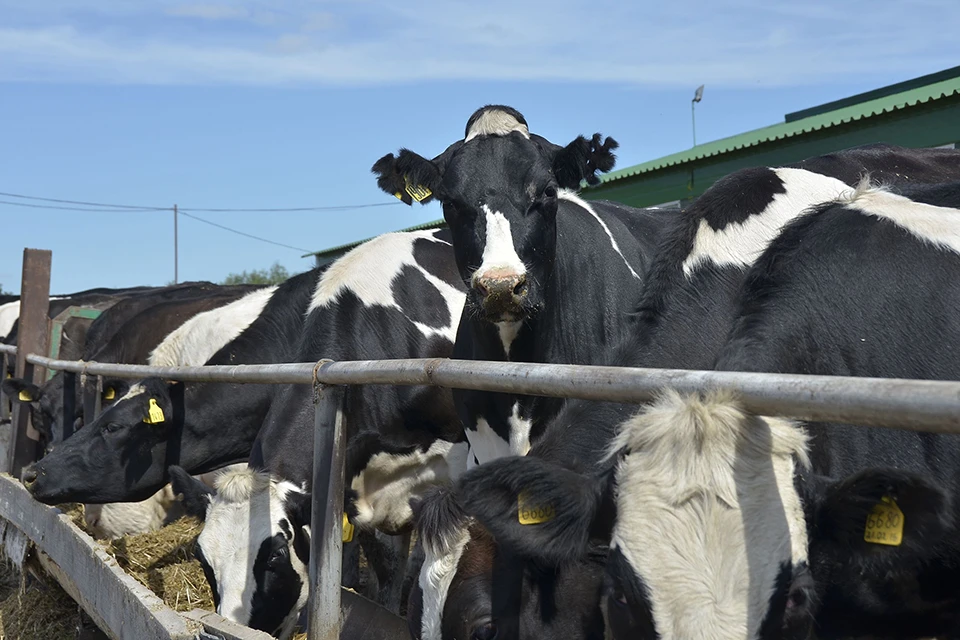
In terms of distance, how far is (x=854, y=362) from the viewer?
2934 millimetres

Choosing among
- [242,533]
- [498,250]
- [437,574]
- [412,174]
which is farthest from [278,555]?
[412,174]

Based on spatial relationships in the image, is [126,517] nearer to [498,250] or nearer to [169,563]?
[169,563]

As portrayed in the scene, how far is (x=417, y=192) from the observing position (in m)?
5.31

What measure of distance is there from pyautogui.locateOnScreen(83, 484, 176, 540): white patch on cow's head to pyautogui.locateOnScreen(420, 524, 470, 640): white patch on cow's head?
4.57 metres

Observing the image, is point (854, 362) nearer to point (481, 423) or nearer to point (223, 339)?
point (481, 423)

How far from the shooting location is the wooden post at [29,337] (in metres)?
7.93

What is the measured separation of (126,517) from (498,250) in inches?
174

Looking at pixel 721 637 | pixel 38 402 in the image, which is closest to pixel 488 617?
pixel 721 637

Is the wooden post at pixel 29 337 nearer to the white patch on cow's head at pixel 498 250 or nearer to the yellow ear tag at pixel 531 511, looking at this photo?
the white patch on cow's head at pixel 498 250

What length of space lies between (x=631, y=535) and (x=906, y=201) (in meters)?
1.74

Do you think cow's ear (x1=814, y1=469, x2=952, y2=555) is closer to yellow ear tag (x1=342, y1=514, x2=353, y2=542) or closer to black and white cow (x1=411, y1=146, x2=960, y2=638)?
black and white cow (x1=411, y1=146, x2=960, y2=638)

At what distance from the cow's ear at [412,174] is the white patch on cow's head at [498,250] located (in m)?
0.52

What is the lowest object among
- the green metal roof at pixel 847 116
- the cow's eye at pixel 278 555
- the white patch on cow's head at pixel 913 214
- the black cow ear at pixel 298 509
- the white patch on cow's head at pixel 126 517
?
the white patch on cow's head at pixel 126 517

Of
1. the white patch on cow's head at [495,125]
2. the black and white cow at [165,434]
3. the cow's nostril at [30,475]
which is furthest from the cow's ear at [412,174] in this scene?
the cow's nostril at [30,475]
